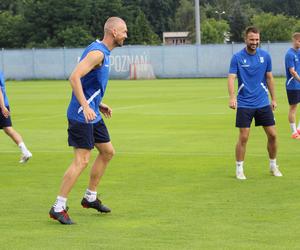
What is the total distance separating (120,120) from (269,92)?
11.9 metres

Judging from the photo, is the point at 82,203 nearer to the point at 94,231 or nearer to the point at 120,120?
the point at 94,231

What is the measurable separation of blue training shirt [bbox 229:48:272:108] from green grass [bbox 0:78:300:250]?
1.11 metres

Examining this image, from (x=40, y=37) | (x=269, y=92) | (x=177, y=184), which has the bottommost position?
(x=40, y=37)

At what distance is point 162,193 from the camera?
12.3m

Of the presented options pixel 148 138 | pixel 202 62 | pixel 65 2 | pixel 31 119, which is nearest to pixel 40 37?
pixel 65 2

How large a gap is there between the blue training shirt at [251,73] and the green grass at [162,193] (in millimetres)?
1115

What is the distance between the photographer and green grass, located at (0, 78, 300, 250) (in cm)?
920

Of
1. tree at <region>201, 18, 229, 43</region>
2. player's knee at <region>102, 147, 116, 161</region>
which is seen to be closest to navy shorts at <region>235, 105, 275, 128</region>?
player's knee at <region>102, 147, 116, 161</region>

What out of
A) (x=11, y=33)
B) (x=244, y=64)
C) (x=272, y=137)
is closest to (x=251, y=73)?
(x=244, y=64)

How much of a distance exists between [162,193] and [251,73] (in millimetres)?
2549

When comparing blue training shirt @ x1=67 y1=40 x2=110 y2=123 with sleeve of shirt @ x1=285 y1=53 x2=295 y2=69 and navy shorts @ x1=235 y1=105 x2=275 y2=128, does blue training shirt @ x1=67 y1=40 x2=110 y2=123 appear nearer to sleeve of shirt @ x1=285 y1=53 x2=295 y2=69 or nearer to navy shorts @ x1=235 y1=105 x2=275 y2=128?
navy shorts @ x1=235 y1=105 x2=275 y2=128

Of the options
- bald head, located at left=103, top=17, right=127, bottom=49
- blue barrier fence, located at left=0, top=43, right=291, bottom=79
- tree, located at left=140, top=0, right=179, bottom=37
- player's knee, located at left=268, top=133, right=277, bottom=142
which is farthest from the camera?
tree, located at left=140, top=0, right=179, bottom=37

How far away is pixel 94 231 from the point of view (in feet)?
31.6

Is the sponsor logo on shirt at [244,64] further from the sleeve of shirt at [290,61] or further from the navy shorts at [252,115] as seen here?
the sleeve of shirt at [290,61]
